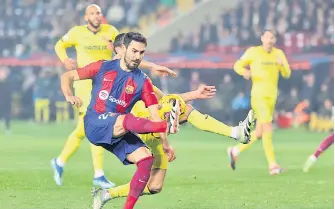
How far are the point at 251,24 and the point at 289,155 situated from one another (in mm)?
13931

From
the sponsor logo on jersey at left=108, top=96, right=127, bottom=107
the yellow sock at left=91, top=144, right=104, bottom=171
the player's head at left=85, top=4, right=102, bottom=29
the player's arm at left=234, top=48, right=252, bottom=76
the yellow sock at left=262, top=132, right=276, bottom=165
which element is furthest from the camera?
the player's arm at left=234, top=48, right=252, bottom=76

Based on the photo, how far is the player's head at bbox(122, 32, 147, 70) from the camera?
8.69 metres

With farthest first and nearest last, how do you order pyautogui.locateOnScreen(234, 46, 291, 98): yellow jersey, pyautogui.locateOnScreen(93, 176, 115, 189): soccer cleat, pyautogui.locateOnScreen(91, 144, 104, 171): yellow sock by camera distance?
1. pyautogui.locateOnScreen(234, 46, 291, 98): yellow jersey
2. pyautogui.locateOnScreen(91, 144, 104, 171): yellow sock
3. pyautogui.locateOnScreen(93, 176, 115, 189): soccer cleat

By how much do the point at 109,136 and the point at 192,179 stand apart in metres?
4.91

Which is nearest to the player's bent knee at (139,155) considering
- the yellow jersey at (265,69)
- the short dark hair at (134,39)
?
the short dark hair at (134,39)

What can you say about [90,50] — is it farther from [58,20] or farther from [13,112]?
[58,20]

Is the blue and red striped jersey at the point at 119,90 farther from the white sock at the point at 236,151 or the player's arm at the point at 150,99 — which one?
the white sock at the point at 236,151

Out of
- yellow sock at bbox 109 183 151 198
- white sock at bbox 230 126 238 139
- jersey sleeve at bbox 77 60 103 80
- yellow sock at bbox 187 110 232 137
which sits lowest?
yellow sock at bbox 109 183 151 198

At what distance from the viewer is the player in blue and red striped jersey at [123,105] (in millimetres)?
8680

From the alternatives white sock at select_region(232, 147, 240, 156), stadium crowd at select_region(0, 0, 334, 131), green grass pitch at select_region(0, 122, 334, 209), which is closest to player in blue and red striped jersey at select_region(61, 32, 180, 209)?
green grass pitch at select_region(0, 122, 334, 209)

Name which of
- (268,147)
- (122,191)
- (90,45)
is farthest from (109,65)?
(268,147)

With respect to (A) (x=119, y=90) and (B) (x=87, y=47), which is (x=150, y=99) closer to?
(A) (x=119, y=90)

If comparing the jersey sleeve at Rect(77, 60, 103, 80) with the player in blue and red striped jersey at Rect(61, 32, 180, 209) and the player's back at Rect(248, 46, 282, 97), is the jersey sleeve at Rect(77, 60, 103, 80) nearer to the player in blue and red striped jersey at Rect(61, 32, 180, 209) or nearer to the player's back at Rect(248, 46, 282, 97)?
the player in blue and red striped jersey at Rect(61, 32, 180, 209)

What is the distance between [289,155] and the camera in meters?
18.2
